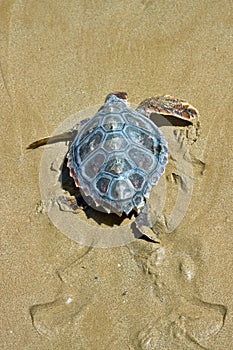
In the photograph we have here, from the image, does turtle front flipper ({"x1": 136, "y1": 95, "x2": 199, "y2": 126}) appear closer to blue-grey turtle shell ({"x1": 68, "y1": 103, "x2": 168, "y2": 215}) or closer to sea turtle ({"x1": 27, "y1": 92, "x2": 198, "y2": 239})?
sea turtle ({"x1": 27, "y1": 92, "x2": 198, "y2": 239})

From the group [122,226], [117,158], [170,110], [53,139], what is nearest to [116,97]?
[170,110]

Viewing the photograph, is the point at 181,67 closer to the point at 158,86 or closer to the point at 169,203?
the point at 158,86

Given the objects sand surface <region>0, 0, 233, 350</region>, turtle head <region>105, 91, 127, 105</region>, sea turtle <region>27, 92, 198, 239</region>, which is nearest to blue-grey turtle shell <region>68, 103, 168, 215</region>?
sea turtle <region>27, 92, 198, 239</region>

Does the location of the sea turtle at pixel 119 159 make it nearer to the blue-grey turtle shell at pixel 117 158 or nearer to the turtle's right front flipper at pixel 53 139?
the blue-grey turtle shell at pixel 117 158

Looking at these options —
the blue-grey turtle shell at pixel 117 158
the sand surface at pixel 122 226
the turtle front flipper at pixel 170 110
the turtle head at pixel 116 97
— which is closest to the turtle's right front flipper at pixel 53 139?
the sand surface at pixel 122 226

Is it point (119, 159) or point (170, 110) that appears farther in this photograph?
point (170, 110)

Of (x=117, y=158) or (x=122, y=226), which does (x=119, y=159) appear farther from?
(x=122, y=226)

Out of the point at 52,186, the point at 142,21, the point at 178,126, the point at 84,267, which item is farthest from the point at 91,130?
the point at 142,21
